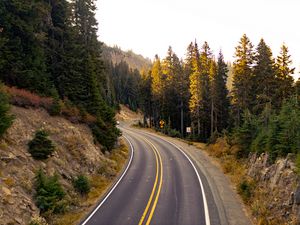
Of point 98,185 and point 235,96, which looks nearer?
point 98,185

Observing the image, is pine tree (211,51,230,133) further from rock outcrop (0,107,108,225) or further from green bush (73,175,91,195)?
green bush (73,175,91,195)

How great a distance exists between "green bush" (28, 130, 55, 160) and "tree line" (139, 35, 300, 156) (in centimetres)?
1595

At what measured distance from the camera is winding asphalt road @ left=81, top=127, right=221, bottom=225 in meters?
17.4

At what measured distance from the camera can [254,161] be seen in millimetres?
25125

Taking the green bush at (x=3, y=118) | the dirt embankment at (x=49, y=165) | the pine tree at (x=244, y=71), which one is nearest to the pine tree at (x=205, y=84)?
the pine tree at (x=244, y=71)

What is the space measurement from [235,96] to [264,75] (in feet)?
17.3

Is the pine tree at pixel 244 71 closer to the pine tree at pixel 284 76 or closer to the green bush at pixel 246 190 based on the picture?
the pine tree at pixel 284 76

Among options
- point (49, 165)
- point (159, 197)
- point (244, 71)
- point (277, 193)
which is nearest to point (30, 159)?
point (49, 165)

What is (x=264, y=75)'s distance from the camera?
4288 centimetres

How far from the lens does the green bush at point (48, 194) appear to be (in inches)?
690

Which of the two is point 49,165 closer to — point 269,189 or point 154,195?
point 154,195

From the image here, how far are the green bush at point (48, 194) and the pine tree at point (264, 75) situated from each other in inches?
1182

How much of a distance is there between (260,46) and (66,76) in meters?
28.1

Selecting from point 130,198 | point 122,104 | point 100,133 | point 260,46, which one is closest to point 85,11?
point 100,133
